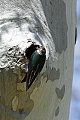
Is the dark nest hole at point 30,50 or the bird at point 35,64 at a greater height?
the dark nest hole at point 30,50

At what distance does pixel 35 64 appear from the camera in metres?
0.81

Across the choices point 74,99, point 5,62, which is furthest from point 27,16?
point 74,99

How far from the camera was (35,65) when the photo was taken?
0.81 m

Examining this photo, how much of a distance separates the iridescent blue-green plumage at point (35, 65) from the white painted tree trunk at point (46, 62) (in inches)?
0.8

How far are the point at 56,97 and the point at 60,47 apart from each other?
0.12 meters

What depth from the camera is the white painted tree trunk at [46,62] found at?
824 mm

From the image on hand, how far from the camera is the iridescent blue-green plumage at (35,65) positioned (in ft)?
2.60

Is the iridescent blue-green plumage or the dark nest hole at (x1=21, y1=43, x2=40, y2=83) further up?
the dark nest hole at (x1=21, y1=43, x2=40, y2=83)

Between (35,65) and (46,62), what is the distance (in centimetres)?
6

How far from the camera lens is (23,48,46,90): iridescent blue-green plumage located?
79 cm

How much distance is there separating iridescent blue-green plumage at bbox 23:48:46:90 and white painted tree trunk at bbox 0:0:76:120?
0.8 inches

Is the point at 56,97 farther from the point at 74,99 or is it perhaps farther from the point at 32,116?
the point at 74,99

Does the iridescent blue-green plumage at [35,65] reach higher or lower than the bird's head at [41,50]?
lower

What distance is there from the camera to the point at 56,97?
965mm
